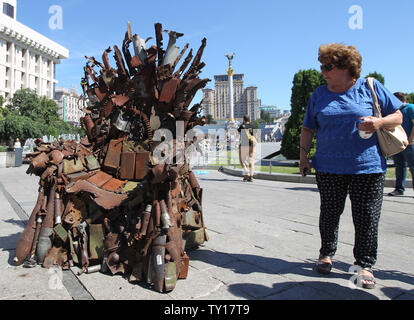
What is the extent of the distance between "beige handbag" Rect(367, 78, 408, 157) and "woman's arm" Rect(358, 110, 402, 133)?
48 millimetres

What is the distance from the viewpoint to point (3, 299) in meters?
2.15

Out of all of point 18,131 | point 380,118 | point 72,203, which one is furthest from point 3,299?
point 18,131

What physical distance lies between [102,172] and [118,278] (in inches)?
42.0

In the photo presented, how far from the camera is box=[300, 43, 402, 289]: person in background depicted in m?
2.31

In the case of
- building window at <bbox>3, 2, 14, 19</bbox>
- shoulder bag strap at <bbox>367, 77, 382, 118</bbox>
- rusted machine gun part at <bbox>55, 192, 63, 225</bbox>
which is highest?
building window at <bbox>3, 2, 14, 19</bbox>

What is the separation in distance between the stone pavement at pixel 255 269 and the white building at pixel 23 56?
71065 millimetres

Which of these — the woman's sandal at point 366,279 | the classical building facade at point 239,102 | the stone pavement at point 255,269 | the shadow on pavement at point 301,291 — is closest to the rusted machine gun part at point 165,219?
the stone pavement at point 255,269

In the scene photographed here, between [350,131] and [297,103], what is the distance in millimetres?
14662

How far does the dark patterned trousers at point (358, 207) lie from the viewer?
2.32m

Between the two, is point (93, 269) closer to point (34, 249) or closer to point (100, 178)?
point (34, 249)

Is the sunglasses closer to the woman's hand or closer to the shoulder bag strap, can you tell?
the shoulder bag strap

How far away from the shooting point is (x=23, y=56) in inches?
2835

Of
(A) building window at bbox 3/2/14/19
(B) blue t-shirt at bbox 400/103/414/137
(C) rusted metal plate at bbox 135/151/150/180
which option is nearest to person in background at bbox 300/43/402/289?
(C) rusted metal plate at bbox 135/151/150/180

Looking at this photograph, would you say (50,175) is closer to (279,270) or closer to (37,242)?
(37,242)
